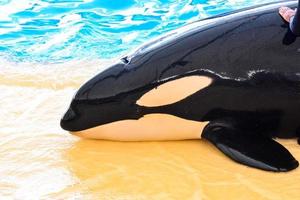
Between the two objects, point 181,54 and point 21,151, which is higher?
point 181,54

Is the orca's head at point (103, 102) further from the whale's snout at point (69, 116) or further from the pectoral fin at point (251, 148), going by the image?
the pectoral fin at point (251, 148)

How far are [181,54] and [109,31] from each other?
20.2ft

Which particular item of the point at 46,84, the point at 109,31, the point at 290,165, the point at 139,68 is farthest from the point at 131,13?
the point at 290,165

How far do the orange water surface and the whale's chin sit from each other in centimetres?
6

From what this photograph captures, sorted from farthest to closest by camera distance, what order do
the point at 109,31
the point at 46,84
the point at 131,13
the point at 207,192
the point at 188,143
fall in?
1. the point at 131,13
2. the point at 109,31
3. the point at 46,84
4. the point at 188,143
5. the point at 207,192

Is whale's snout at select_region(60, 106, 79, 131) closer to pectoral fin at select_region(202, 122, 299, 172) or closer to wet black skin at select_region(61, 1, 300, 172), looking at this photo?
wet black skin at select_region(61, 1, 300, 172)

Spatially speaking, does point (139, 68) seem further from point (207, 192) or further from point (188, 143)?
point (207, 192)

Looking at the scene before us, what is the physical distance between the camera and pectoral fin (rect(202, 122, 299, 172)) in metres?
3.94

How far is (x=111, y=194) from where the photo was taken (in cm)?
385

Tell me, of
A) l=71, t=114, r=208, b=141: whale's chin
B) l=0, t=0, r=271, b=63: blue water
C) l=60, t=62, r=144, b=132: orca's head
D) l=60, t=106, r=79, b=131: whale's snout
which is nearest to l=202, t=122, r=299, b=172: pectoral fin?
l=71, t=114, r=208, b=141: whale's chin

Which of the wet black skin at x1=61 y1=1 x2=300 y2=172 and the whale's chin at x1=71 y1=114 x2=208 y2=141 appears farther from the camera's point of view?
the whale's chin at x1=71 y1=114 x2=208 y2=141

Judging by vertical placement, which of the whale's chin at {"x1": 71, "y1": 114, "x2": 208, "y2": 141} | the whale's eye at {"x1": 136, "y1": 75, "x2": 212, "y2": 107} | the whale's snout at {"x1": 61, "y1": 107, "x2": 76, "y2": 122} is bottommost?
the whale's chin at {"x1": 71, "y1": 114, "x2": 208, "y2": 141}

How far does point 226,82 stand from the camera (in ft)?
14.1

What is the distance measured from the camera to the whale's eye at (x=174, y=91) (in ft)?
14.3
